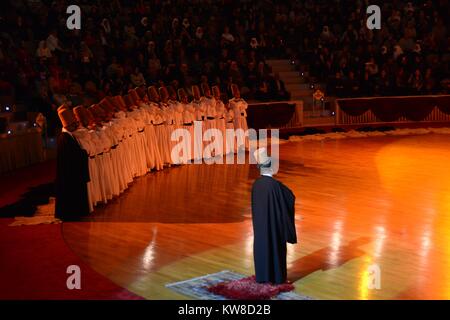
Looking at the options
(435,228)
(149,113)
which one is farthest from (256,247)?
(149,113)

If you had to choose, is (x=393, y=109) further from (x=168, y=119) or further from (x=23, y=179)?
(x=23, y=179)

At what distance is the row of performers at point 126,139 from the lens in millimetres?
11812

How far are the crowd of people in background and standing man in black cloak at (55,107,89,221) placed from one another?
7.30 metres

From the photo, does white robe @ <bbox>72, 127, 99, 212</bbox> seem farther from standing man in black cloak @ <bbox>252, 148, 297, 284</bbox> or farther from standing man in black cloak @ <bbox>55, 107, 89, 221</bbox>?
standing man in black cloak @ <bbox>252, 148, 297, 284</bbox>

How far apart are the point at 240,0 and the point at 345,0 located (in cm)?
398

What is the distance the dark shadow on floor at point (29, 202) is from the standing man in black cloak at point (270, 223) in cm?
516

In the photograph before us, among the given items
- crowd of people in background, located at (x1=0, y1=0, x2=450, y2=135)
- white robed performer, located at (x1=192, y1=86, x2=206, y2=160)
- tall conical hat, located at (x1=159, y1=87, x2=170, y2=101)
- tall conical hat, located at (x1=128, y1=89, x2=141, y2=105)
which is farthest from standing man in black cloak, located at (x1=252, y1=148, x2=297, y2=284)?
crowd of people in background, located at (x1=0, y1=0, x2=450, y2=135)

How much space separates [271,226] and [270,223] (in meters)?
0.04

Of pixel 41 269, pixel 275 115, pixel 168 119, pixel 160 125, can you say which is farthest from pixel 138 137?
pixel 275 115

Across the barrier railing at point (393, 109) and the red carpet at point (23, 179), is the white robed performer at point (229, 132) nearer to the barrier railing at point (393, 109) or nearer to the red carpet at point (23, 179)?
the red carpet at point (23, 179)

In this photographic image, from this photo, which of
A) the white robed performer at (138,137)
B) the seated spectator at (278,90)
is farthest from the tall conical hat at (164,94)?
the seated spectator at (278,90)

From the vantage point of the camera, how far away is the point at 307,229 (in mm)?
11055

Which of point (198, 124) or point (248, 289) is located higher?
point (198, 124)

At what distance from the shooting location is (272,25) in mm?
27203
